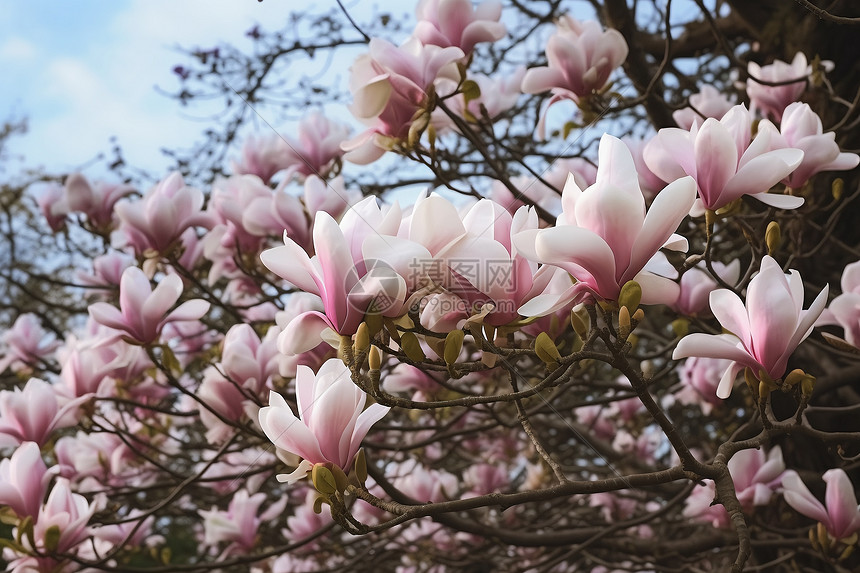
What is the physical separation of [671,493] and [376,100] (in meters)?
1.63

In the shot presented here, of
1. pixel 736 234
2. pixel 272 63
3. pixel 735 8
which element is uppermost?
pixel 272 63

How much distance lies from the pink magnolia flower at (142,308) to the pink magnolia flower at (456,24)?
2.44 feet

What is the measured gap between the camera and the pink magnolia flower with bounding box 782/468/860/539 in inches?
52.2

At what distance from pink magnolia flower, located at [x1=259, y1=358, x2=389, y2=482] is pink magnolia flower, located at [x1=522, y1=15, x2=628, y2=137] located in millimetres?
1008

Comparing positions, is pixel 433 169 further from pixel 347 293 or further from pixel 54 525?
pixel 54 525

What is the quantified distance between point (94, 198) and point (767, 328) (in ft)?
7.09

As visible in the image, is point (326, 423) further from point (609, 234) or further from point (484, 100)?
point (484, 100)

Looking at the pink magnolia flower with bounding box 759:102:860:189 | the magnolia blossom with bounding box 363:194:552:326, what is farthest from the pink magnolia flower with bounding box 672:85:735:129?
the magnolia blossom with bounding box 363:194:552:326

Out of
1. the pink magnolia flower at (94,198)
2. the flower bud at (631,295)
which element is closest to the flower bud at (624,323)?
the flower bud at (631,295)

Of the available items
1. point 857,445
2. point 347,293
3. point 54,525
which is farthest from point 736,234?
point 54,525

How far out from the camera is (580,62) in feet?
5.41

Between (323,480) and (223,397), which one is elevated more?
(223,397)

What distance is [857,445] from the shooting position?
78.8 inches

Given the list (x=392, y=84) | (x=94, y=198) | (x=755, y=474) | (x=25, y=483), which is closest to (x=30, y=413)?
(x=25, y=483)
